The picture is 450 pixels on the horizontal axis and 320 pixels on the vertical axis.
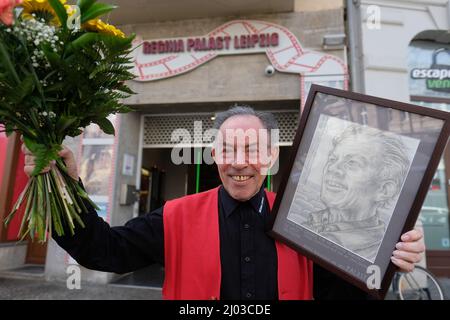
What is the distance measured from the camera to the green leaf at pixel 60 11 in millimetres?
1173

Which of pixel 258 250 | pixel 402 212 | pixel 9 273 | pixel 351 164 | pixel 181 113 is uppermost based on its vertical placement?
pixel 181 113

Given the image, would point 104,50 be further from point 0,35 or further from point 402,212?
point 402,212

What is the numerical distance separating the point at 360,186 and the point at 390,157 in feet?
0.54

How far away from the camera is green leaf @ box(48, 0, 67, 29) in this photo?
1173 mm

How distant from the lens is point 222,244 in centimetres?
146

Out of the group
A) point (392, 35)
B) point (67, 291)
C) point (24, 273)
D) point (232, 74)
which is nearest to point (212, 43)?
point (232, 74)

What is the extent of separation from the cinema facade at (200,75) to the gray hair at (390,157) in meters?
3.99

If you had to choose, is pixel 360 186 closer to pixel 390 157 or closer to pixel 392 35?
pixel 390 157

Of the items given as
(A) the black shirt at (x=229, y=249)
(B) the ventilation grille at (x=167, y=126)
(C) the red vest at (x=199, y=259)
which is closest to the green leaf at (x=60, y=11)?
(A) the black shirt at (x=229, y=249)

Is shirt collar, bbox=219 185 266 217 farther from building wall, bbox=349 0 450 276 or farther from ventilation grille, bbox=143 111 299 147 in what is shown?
ventilation grille, bbox=143 111 299 147

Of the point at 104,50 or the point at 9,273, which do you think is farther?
the point at 9,273

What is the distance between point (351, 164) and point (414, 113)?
304 millimetres

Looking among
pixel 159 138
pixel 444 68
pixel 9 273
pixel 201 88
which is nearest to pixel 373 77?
pixel 444 68

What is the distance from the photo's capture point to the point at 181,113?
616 centimetres
